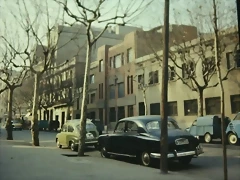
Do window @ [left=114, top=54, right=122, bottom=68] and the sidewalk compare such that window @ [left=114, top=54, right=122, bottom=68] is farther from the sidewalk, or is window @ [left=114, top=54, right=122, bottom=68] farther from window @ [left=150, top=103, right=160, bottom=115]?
the sidewalk

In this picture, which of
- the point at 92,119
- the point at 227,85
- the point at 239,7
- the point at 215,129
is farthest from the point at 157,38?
the point at 239,7

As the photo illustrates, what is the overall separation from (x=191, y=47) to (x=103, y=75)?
7.23 m

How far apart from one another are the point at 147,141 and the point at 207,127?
822cm

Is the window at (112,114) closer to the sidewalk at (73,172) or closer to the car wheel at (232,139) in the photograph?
the sidewalk at (73,172)

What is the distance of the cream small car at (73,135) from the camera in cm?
1185

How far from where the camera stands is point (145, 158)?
8.09 meters

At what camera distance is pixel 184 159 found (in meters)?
8.30

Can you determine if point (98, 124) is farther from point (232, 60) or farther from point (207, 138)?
point (232, 60)

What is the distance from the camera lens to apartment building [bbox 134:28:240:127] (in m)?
12.2

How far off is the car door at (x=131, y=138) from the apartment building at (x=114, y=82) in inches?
58.5

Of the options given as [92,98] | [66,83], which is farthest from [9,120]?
[92,98]

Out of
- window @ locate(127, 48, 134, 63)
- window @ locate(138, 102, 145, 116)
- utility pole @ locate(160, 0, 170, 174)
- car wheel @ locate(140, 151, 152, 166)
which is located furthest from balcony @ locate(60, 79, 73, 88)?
utility pole @ locate(160, 0, 170, 174)

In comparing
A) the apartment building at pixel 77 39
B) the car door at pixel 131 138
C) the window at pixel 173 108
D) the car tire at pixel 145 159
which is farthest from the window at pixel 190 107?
the car tire at pixel 145 159

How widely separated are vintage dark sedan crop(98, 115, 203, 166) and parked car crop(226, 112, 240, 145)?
19.8 ft
